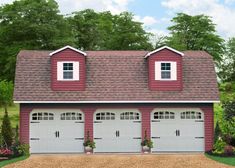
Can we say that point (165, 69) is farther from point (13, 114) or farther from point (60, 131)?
point (13, 114)

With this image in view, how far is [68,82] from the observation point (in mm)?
30219

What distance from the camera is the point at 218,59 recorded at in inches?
2891

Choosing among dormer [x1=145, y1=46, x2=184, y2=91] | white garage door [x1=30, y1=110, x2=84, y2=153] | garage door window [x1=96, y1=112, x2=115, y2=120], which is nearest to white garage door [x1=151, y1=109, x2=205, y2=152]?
dormer [x1=145, y1=46, x2=184, y2=91]

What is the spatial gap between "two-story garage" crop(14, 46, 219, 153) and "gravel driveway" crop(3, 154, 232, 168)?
54.9 inches

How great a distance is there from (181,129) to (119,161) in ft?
17.6

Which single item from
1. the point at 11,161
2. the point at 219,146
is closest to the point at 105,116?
the point at 11,161

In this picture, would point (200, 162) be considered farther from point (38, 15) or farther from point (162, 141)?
point (38, 15)

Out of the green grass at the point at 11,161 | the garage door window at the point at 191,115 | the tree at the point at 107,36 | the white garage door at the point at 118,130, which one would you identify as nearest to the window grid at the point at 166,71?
the garage door window at the point at 191,115

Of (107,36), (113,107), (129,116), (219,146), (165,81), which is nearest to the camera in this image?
(219,146)

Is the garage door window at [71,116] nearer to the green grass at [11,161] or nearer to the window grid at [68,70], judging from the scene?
the window grid at [68,70]

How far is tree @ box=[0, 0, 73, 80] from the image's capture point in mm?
58844

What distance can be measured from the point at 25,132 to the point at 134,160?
7003mm

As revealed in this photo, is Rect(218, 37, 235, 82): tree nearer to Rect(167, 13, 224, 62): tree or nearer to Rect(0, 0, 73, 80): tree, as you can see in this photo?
Rect(167, 13, 224, 62): tree

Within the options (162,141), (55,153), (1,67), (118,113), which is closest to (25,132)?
(55,153)
